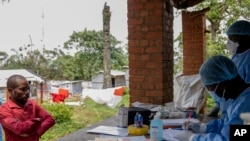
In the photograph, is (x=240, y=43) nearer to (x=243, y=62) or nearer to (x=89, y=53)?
(x=243, y=62)

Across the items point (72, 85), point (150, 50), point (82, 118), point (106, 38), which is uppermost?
point (106, 38)

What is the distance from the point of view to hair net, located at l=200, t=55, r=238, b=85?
6.51 feet

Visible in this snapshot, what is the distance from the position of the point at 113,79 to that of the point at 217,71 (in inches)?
870

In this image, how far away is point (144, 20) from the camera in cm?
359

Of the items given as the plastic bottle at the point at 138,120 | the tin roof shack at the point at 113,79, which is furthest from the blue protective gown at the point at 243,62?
the tin roof shack at the point at 113,79

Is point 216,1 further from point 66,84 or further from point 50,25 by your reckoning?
point 50,25

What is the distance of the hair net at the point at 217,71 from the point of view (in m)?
1.98

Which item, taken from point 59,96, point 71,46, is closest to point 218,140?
point 59,96

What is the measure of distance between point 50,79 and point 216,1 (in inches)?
658

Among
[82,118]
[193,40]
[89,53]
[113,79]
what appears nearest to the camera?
[193,40]

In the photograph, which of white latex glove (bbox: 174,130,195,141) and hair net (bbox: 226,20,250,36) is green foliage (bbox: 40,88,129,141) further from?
white latex glove (bbox: 174,130,195,141)

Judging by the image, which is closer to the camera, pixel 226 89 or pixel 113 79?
pixel 226 89

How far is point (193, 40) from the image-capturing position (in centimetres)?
593

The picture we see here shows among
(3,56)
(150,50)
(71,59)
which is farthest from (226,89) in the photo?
(3,56)
